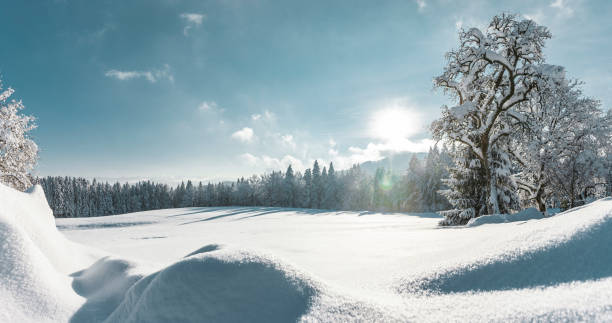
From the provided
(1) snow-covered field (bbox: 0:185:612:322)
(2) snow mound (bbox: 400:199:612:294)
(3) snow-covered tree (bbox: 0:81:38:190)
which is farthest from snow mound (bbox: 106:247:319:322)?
(3) snow-covered tree (bbox: 0:81:38:190)

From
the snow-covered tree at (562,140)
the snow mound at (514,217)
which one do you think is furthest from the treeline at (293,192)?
the snow mound at (514,217)

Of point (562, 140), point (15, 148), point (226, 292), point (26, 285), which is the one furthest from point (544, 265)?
point (15, 148)

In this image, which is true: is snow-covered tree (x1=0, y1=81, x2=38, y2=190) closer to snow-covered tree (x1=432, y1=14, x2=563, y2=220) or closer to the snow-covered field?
the snow-covered field

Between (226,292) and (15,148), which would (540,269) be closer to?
(226,292)

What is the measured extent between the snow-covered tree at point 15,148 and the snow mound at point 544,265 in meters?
19.6

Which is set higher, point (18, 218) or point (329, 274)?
point (18, 218)

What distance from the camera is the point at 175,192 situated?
96062 millimetres

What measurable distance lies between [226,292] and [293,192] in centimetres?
6081

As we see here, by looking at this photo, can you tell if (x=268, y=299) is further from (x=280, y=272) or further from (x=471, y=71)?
(x=471, y=71)

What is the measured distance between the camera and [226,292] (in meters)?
1.72

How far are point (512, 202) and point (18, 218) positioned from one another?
58.8 ft

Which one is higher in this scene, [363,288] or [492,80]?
[492,80]

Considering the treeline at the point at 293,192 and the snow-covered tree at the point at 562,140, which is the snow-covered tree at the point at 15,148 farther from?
the treeline at the point at 293,192

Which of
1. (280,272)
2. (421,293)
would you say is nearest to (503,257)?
(421,293)
